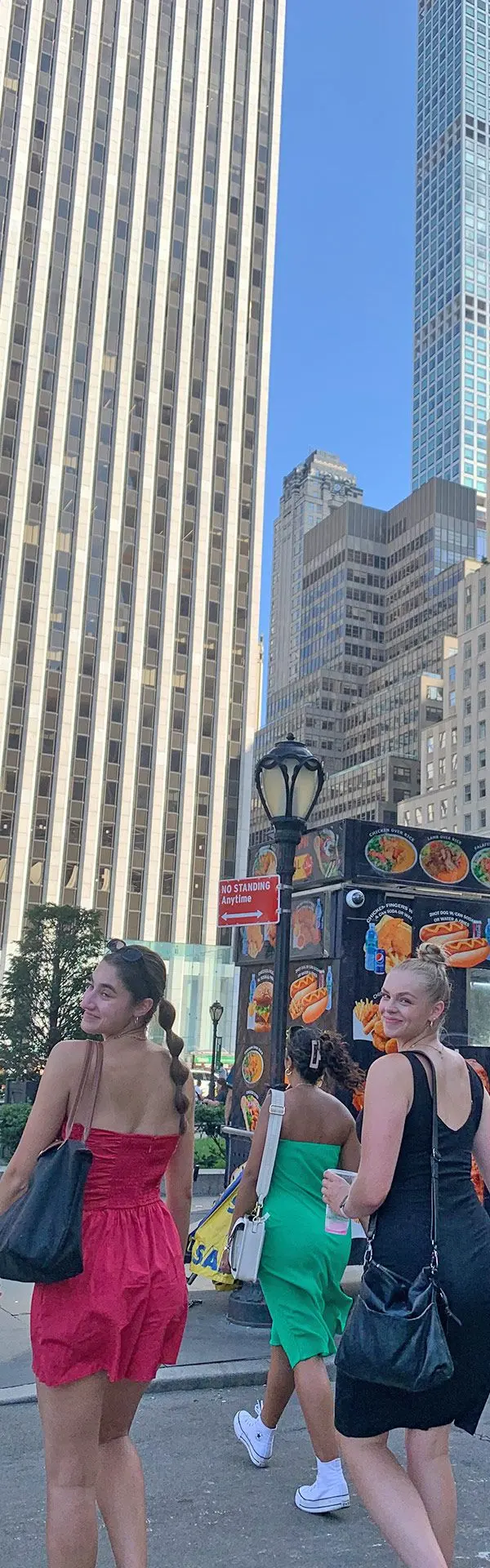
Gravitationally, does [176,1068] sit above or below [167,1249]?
above

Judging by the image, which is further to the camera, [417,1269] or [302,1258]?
[302,1258]

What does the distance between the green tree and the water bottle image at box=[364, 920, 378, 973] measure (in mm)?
17873

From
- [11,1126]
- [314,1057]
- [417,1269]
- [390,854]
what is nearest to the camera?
[417,1269]

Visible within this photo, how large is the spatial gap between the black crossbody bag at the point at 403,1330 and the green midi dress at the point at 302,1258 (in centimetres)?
173

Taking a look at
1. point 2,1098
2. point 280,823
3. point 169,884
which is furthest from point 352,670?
point 280,823

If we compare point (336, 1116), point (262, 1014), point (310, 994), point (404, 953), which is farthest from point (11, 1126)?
point (336, 1116)

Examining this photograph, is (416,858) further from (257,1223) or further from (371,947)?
(257,1223)

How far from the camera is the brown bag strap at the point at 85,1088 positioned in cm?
326

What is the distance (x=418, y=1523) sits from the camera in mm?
3166

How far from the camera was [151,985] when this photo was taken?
351 centimetres

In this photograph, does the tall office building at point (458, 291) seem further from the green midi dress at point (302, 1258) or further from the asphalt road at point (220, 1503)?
the asphalt road at point (220, 1503)

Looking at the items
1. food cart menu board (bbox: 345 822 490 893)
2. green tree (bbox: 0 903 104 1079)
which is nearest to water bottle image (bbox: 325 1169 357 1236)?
food cart menu board (bbox: 345 822 490 893)

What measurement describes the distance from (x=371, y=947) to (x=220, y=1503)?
547 cm

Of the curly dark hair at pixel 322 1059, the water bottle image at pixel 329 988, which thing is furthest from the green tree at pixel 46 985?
the curly dark hair at pixel 322 1059
